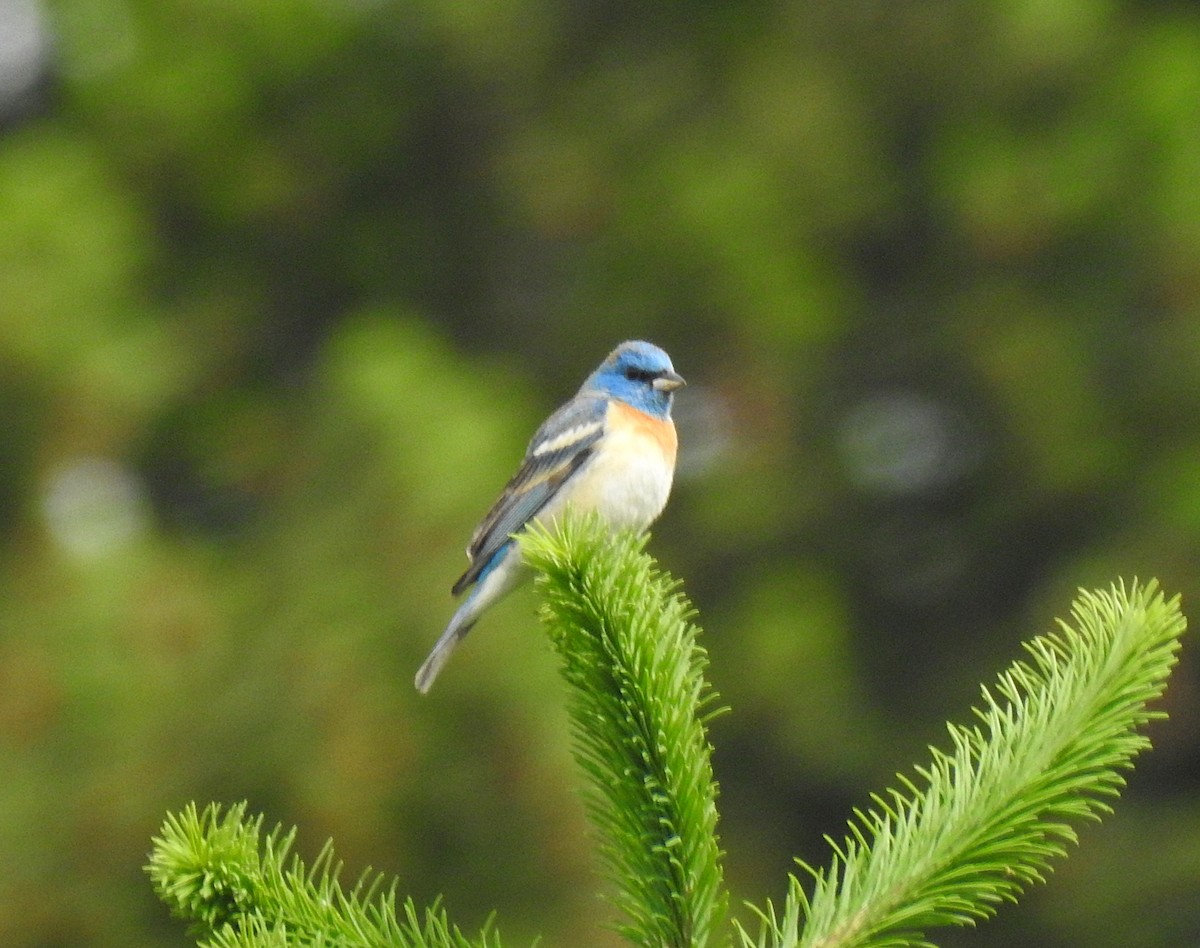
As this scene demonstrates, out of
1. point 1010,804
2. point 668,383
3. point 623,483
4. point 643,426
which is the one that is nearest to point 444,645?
point 623,483

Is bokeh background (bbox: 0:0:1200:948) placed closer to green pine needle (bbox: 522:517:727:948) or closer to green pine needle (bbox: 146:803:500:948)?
green pine needle (bbox: 522:517:727:948)

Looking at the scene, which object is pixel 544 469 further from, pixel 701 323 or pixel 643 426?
pixel 701 323

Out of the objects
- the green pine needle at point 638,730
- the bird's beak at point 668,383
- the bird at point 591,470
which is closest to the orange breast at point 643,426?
the bird at point 591,470

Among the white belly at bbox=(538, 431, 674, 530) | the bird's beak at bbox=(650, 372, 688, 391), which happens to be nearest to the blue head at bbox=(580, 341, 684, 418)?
the bird's beak at bbox=(650, 372, 688, 391)

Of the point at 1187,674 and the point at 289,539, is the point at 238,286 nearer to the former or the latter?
the point at 289,539

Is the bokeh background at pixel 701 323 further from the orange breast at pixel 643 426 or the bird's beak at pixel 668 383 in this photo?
the orange breast at pixel 643 426

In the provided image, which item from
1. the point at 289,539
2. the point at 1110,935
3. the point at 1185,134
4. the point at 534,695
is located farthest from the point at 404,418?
the point at 1110,935
